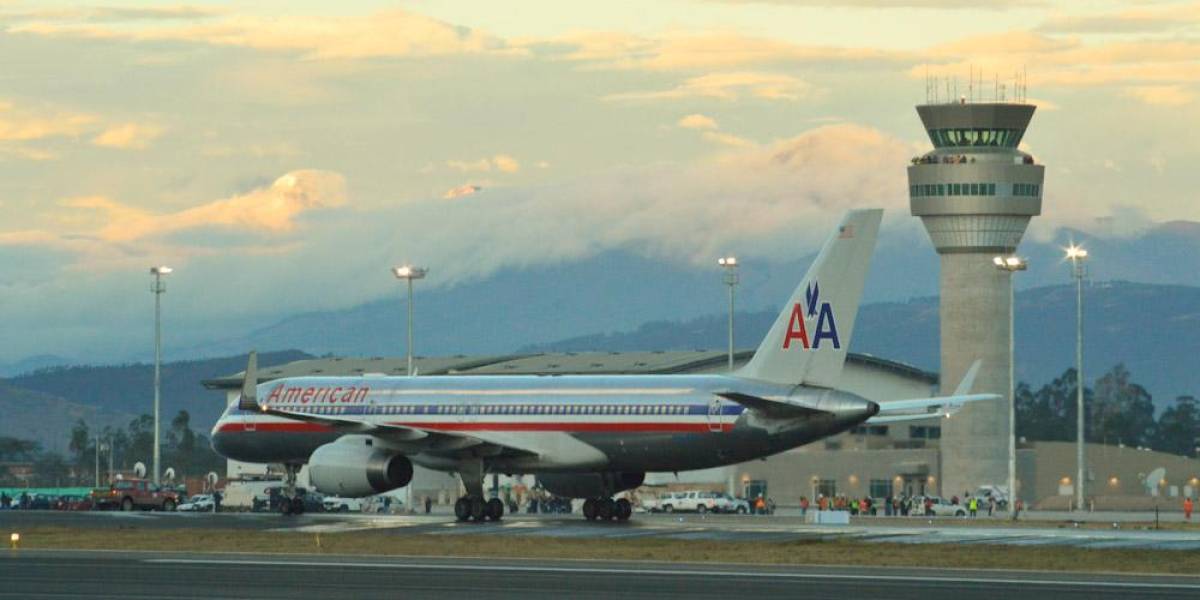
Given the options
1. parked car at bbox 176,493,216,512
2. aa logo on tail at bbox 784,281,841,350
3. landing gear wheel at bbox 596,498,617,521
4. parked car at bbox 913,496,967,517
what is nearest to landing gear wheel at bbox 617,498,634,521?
landing gear wheel at bbox 596,498,617,521

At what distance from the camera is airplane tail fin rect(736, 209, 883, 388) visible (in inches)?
2486

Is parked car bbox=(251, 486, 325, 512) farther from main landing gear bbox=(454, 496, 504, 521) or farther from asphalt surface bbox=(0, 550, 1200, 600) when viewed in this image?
asphalt surface bbox=(0, 550, 1200, 600)

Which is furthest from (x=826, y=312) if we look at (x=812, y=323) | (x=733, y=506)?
(x=733, y=506)

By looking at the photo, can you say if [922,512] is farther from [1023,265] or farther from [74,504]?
[74,504]

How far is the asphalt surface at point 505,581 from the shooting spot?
38.4m

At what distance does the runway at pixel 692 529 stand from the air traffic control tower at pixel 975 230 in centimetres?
7739

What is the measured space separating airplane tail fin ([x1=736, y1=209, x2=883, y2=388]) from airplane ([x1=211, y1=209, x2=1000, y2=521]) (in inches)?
1.7

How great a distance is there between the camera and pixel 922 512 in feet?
337

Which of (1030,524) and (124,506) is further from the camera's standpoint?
(124,506)

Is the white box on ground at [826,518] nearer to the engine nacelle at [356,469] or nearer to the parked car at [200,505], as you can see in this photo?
the engine nacelle at [356,469]

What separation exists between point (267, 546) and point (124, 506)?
37.4 metres

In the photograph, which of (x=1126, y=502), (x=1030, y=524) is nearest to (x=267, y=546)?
(x=1030, y=524)

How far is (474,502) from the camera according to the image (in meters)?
69.0

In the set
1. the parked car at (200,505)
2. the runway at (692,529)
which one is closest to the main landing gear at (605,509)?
the runway at (692,529)
